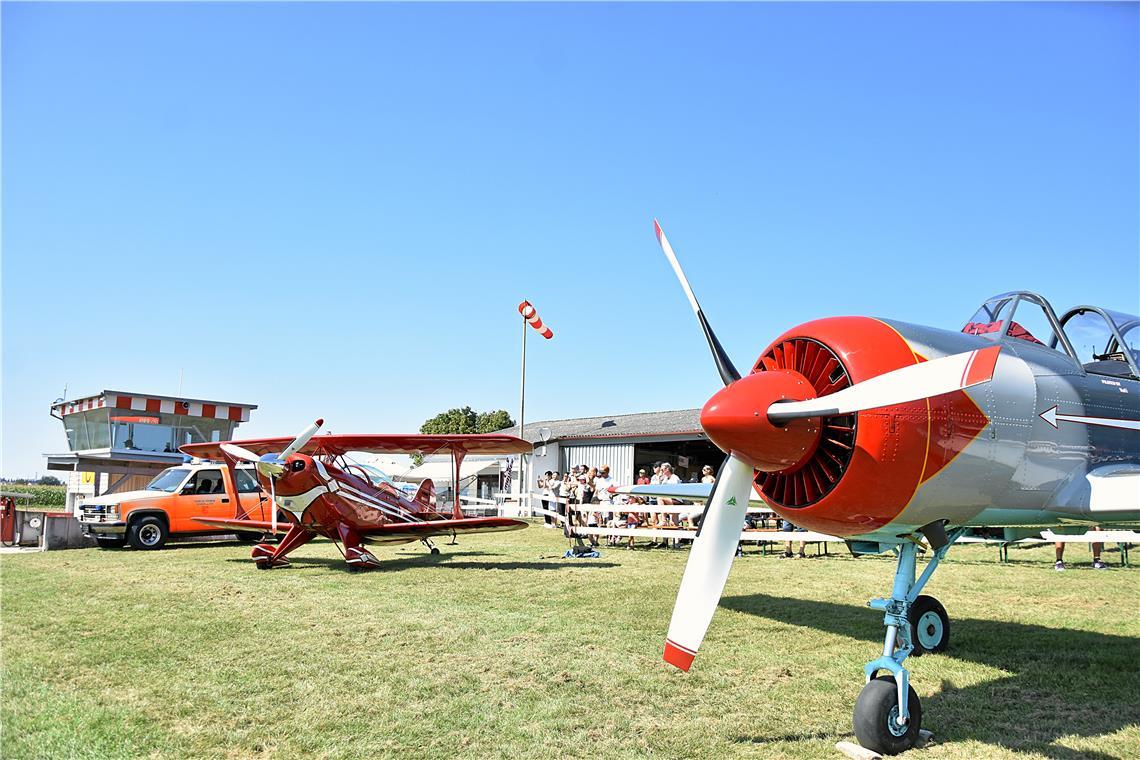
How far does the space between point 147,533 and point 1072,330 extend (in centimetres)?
1630

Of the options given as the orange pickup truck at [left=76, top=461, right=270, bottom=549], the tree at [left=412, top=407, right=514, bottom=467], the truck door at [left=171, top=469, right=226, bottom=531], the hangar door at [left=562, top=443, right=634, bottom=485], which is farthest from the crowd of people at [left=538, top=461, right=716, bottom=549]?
the tree at [left=412, top=407, right=514, bottom=467]

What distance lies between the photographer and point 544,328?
30156mm

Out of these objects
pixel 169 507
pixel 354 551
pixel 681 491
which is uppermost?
pixel 681 491

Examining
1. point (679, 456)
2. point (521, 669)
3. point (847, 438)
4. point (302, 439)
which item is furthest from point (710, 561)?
point (679, 456)

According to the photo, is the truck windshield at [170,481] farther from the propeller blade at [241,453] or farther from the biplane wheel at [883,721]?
the biplane wheel at [883,721]

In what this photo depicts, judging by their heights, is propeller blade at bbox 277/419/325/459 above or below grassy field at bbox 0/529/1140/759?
above

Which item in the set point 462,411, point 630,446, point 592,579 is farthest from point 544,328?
point 462,411

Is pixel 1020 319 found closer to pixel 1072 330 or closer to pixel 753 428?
pixel 1072 330

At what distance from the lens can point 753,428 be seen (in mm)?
3996

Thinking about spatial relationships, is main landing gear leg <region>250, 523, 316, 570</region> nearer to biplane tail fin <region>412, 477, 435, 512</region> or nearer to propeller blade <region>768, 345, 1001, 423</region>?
biplane tail fin <region>412, 477, 435, 512</region>

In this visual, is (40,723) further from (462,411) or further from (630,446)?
(462,411)

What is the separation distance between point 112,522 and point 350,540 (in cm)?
622

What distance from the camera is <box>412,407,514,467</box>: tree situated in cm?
6806

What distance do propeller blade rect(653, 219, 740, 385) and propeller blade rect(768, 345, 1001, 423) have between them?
98cm
